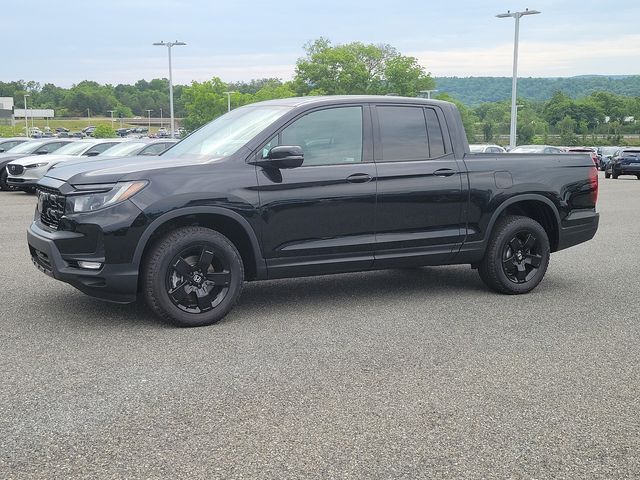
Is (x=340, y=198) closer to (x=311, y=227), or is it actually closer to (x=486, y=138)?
(x=311, y=227)

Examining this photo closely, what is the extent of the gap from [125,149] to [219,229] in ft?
46.0

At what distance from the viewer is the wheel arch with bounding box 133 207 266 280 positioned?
5.51 meters

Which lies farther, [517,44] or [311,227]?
[517,44]

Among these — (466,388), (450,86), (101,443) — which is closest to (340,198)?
(466,388)

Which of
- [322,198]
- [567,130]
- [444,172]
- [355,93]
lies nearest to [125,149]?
[444,172]

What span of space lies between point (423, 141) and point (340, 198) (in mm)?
1105

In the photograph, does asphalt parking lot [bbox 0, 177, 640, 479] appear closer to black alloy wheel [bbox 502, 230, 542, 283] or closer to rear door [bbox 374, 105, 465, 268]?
black alloy wheel [bbox 502, 230, 542, 283]

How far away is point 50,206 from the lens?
578 centimetres

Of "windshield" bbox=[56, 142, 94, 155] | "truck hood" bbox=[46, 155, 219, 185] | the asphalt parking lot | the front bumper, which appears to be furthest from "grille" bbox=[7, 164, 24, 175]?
the front bumper

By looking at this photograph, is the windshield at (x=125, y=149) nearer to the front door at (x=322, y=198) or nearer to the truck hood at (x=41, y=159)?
the truck hood at (x=41, y=159)

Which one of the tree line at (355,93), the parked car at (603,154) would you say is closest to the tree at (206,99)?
the tree line at (355,93)

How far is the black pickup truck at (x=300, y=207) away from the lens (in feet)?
18.0

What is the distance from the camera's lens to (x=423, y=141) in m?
6.70

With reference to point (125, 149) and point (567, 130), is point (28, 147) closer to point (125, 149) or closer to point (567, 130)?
point (125, 149)
